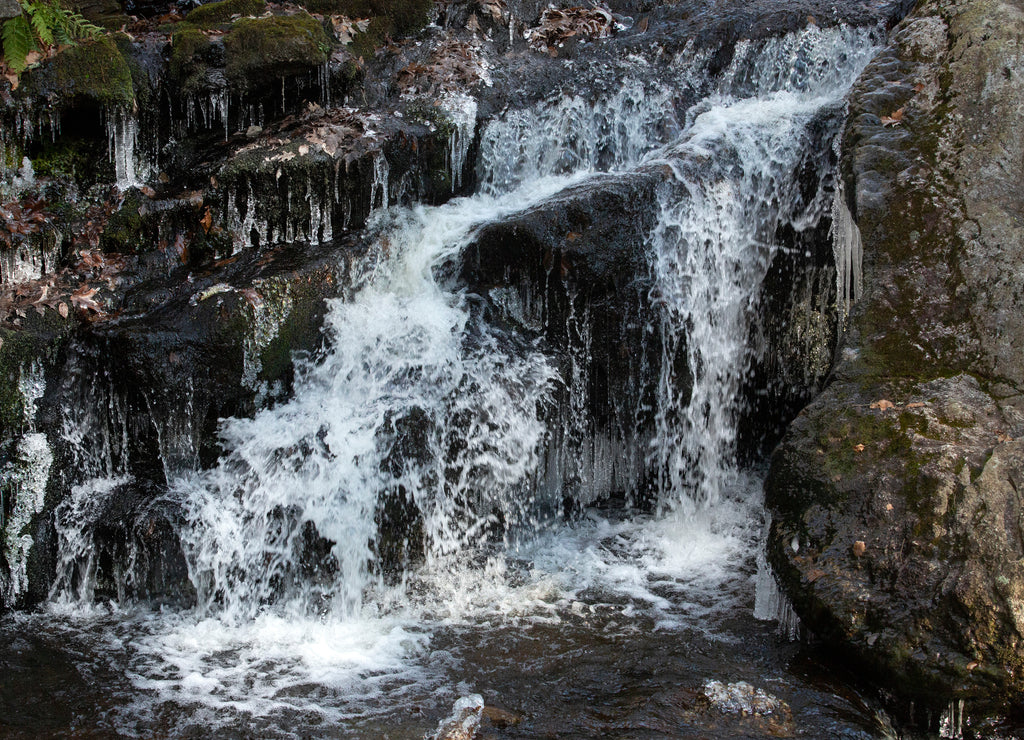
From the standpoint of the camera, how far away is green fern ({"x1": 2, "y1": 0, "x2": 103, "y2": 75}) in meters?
6.77

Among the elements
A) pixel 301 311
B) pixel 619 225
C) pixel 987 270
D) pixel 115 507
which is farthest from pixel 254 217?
pixel 987 270

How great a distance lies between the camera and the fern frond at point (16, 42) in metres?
6.76

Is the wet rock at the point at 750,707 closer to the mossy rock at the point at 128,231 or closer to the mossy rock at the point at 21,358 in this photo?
the mossy rock at the point at 21,358

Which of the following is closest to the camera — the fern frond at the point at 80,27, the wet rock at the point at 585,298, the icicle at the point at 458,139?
the wet rock at the point at 585,298

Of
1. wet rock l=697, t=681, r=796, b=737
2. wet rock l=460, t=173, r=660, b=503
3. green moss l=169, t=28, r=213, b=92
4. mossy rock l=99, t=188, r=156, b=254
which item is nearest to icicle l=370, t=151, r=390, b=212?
wet rock l=460, t=173, r=660, b=503

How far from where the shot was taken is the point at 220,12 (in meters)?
8.47

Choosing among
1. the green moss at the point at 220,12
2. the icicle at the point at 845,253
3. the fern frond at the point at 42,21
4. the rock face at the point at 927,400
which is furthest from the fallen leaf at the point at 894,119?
the fern frond at the point at 42,21

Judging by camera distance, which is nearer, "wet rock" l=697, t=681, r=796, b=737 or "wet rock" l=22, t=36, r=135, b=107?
"wet rock" l=697, t=681, r=796, b=737

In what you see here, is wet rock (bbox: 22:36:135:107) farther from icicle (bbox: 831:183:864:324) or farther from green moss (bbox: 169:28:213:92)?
icicle (bbox: 831:183:864:324)

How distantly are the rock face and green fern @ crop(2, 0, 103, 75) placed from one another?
6.44m

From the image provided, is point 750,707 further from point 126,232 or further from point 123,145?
point 123,145

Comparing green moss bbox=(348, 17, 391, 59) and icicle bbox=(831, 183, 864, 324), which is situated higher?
green moss bbox=(348, 17, 391, 59)

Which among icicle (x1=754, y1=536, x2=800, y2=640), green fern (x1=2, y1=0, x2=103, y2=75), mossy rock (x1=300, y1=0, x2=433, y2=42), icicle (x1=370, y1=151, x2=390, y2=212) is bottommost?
icicle (x1=754, y1=536, x2=800, y2=640)

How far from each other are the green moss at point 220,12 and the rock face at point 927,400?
242 inches
